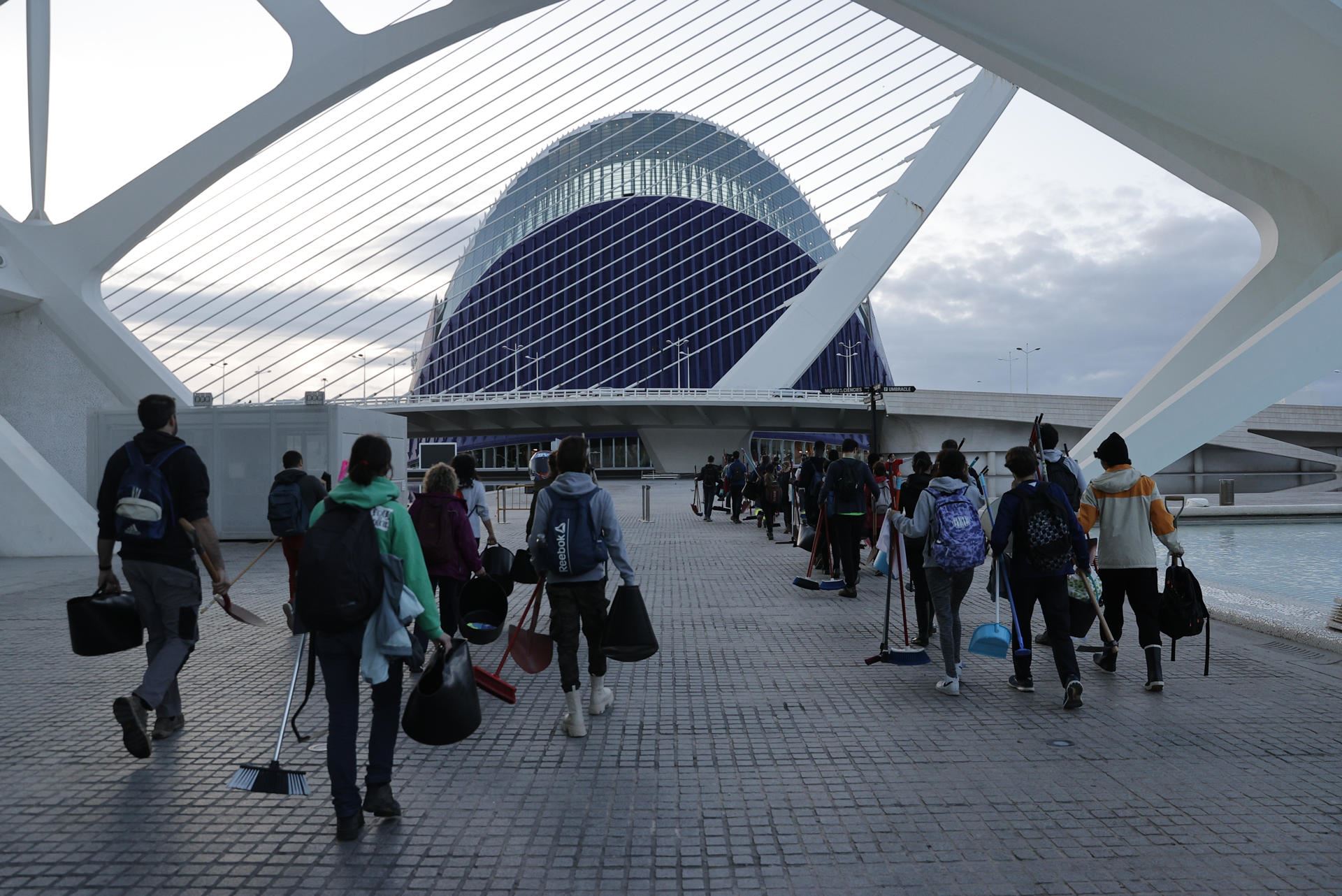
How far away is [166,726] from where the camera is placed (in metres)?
4.99

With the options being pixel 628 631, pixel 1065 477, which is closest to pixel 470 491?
pixel 628 631

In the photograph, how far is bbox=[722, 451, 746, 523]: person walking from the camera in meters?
21.2

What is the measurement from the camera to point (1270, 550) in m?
15.0

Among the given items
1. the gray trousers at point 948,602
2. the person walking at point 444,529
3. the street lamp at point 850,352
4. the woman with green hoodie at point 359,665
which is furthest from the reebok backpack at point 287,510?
the street lamp at point 850,352

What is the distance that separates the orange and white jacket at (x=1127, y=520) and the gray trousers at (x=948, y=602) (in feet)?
3.01

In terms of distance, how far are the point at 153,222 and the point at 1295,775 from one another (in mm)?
18751

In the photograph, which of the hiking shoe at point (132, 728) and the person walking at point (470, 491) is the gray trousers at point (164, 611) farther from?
the person walking at point (470, 491)

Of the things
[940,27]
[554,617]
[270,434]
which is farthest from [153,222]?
[554,617]

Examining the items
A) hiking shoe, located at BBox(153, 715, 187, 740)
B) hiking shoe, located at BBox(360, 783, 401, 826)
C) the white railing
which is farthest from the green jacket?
the white railing

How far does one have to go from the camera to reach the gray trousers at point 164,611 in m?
4.63

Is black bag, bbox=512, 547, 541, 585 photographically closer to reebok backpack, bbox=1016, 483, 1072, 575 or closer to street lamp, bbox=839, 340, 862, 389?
reebok backpack, bbox=1016, 483, 1072, 575

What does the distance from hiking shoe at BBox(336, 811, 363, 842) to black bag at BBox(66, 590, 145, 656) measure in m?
1.71

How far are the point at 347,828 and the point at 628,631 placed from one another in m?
1.79

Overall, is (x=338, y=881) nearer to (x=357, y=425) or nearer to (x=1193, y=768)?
(x=1193, y=768)
